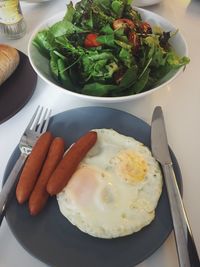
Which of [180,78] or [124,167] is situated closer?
[124,167]

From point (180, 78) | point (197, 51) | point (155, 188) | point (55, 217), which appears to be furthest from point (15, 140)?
point (197, 51)

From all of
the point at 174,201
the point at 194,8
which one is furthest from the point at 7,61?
the point at 194,8

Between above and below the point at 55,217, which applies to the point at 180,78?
above

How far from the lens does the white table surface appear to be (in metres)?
0.65

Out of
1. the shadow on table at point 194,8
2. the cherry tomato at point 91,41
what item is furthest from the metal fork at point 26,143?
the shadow on table at point 194,8

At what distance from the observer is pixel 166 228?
641mm

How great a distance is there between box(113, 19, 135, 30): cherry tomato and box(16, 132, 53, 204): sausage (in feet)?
1.28

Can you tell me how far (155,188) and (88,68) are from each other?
391mm

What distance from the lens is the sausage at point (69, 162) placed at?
0.68m

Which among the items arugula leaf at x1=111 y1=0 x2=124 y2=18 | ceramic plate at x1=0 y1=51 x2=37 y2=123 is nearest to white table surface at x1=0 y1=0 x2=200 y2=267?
ceramic plate at x1=0 y1=51 x2=37 y2=123

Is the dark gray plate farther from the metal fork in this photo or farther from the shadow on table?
the shadow on table

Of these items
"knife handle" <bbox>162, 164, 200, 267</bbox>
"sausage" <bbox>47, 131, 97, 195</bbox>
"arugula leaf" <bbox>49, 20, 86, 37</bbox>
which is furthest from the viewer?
"arugula leaf" <bbox>49, 20, 86, 37</bbox>

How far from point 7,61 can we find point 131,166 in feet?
1.74

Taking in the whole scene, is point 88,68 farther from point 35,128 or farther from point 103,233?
point 103,233
